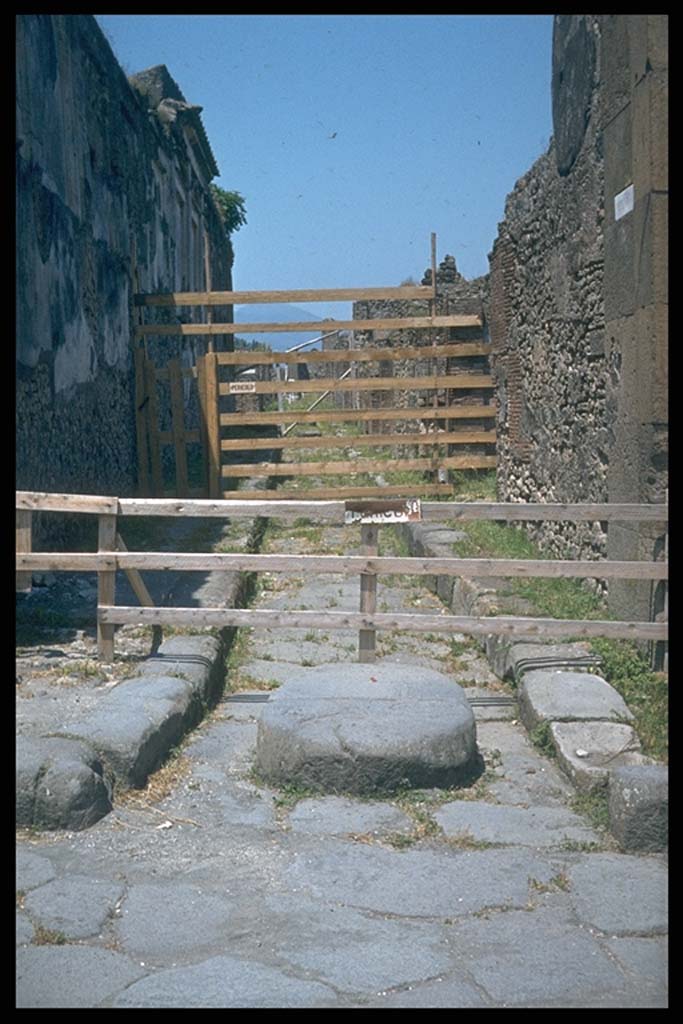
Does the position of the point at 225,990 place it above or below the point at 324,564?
below

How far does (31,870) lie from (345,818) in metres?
1.11

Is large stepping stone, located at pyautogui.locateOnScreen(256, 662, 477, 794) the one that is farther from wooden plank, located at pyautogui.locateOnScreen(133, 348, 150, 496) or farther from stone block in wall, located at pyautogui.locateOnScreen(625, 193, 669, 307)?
wooden plank, located at pyautogui.locateOnScreen(133, 348, 150, 496)

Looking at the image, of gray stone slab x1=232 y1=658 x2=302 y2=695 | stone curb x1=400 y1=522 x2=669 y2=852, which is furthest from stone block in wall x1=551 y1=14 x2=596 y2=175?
gray stone slab x1=232 y1=658 x2=302 y2=695

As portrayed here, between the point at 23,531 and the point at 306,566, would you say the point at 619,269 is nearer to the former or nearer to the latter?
the point at 306,566

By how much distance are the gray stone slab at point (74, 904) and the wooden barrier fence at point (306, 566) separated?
2.22m

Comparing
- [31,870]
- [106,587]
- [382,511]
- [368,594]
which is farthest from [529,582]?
[31,870]

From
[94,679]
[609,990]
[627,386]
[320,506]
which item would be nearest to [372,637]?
[320,506]

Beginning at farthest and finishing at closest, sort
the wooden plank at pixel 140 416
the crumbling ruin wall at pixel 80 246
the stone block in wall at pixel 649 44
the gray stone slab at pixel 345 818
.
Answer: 1. the wooden plank at pixel 140 416
2. the crumbling ruin wall at pixel 80 246
3. the stone block in wall at pixel 649 44
4. the gray stone slab at pixel 345 818

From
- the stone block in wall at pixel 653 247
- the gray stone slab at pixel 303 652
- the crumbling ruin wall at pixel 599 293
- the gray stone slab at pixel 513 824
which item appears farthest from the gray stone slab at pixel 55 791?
the stone block in wall at pixel 653 247

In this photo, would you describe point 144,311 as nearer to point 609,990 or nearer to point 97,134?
point 97,134

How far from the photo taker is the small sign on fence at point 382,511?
5.90 meters

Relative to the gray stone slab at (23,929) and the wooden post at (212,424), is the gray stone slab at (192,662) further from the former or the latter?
the wooden post at (212,424)

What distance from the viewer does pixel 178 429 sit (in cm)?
1234

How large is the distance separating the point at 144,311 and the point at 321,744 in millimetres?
9679
